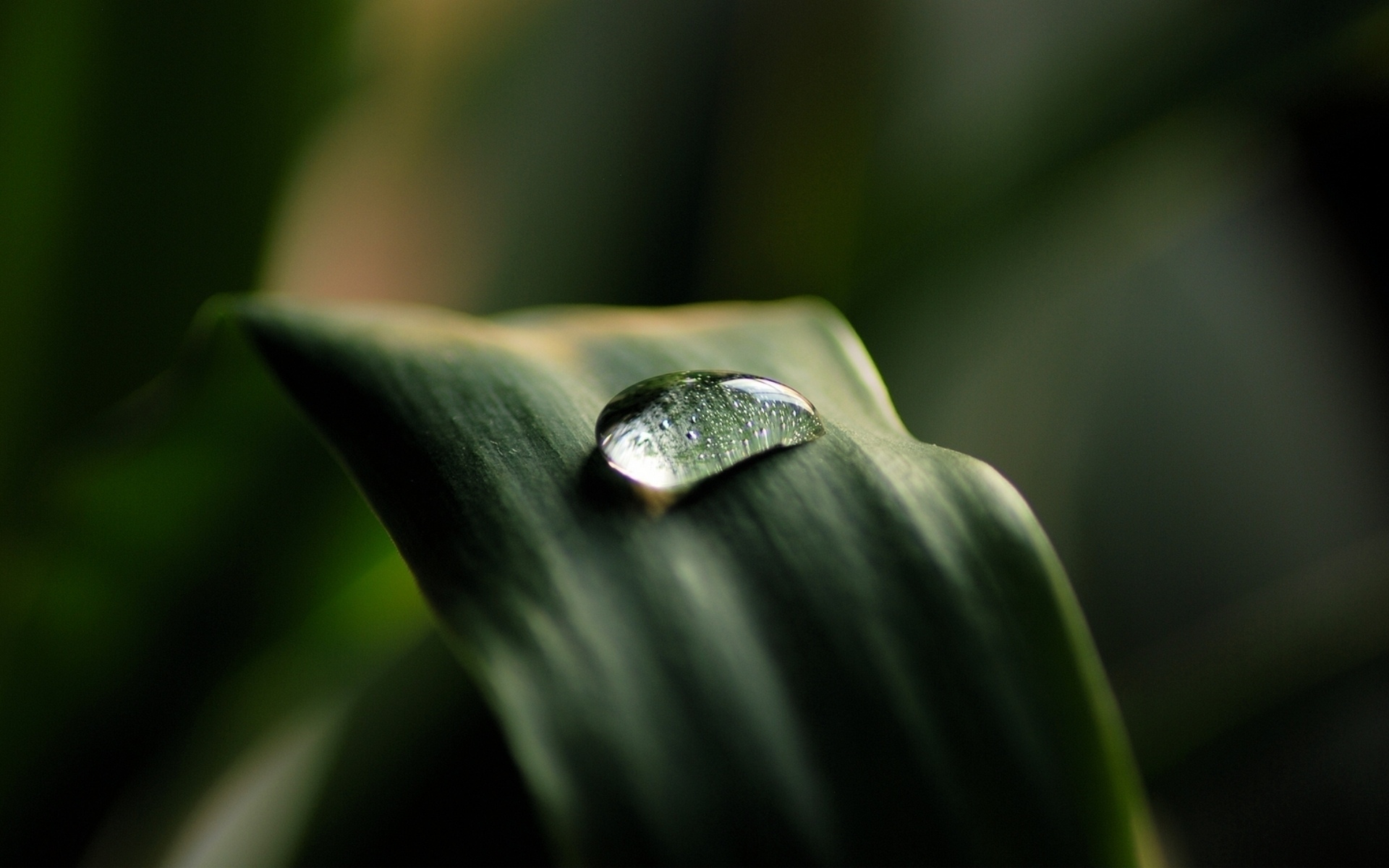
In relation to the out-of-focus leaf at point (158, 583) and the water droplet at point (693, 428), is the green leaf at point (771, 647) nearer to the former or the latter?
the water droplet at point (693, 428)

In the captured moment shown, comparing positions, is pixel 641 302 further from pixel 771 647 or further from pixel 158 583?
pixel 771 647

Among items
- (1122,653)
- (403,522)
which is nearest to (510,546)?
(403,522)

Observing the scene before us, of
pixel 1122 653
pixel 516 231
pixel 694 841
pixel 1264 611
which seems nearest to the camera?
pixel 694 841

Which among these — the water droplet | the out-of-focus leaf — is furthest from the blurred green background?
the water droplet

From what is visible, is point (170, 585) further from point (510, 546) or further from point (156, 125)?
point (510, 546)

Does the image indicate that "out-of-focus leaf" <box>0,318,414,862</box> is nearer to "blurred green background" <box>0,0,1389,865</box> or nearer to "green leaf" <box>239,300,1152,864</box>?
"blurred green background" <box>0,0,1389,865</box>

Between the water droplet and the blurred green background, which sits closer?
the water droplet

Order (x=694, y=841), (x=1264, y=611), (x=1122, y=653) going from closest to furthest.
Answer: (x=694, y=841) < (x=1264, y=611) < (x=1122, y=653)
